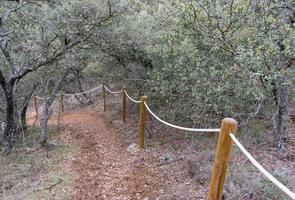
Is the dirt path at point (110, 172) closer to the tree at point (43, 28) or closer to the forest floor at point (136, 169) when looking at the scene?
the forest floor at point (136, 169)

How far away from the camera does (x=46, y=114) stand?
880 centimetres

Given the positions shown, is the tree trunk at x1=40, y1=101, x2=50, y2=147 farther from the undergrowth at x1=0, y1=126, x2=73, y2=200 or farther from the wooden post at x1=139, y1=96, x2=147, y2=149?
the wooden post at x1=139, y1=96, x2=147, y2=149

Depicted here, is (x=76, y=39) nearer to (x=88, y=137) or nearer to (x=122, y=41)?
(x=122, y=41)

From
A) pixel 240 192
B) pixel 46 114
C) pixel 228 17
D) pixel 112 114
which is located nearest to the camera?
pixel 240 192

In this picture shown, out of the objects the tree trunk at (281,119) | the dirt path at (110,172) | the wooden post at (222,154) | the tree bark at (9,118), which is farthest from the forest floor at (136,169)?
the wooden post at (222,154)

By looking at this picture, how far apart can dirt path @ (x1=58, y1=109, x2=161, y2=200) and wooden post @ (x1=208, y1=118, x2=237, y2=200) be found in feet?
6.57

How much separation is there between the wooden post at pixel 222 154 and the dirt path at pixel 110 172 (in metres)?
2.00

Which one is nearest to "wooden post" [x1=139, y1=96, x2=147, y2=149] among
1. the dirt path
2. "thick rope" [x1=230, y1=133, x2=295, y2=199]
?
the dirt path

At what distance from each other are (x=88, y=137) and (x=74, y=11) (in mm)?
3834

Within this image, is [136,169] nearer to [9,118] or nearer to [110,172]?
[110,172]

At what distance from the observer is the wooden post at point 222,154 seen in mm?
3114

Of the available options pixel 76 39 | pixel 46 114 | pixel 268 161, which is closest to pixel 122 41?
pixel 76 39

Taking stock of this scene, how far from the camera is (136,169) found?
6277mm

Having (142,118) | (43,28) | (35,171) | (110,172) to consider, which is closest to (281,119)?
(142,118)
